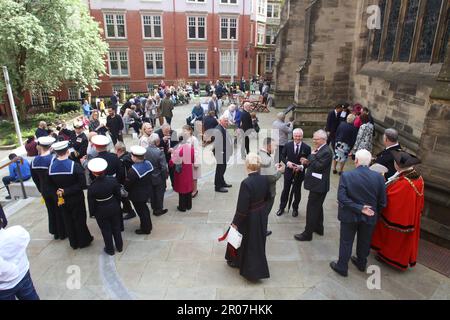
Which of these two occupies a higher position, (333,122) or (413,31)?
(413,31)

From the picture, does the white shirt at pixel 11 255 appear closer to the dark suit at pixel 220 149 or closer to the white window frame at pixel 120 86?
the dark suit at pixel 220 149

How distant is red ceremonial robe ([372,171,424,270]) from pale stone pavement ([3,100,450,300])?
250 mm

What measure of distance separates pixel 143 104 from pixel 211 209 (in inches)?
416

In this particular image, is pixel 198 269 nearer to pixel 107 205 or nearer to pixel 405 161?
pixel 107 205

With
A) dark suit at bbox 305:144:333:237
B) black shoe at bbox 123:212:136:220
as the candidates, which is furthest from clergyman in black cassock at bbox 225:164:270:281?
→ black shoe at bbox 123:212:136:220

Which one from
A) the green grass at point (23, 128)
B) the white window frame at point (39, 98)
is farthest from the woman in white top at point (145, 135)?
the white window frame at point (39, 98)

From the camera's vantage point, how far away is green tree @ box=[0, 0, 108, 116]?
1659 centimetres

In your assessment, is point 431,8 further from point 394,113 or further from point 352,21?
point 352,21

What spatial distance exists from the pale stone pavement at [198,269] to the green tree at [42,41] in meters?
15.2

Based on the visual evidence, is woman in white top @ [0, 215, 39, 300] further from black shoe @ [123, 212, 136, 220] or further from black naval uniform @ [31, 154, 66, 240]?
black shoe @ [123, 212, 136, 220]

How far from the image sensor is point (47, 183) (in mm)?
5125

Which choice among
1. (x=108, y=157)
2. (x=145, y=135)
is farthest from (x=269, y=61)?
(x=108, y=157)

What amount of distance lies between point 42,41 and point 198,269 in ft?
60.3

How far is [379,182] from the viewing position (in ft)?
13.1
